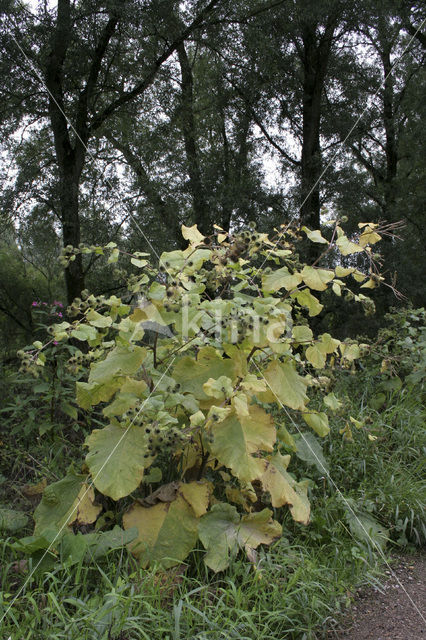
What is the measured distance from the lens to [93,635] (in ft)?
4.77

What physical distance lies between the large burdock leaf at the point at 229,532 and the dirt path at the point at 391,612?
1.30ft

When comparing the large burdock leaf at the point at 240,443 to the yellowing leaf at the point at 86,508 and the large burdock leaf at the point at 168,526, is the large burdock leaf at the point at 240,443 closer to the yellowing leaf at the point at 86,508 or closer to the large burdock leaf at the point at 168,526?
the large burdock leaf at the point at 168,526

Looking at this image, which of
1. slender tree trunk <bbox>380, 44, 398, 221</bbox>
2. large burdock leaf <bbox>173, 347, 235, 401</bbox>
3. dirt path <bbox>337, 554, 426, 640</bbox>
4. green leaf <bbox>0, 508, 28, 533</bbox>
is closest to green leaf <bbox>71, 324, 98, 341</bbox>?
large burdock leaf <bbox>173, 347, 235, 401</bbox>

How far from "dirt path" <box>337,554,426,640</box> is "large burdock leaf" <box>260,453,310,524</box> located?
0.37 meters

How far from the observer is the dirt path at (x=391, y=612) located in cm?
177

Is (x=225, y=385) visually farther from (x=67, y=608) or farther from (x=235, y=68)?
(x=235, y=68)

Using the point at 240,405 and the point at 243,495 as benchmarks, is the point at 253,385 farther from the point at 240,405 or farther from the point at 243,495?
the point at 243,495

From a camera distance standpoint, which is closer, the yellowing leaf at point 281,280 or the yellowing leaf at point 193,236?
the yellowing leaf at point 281,280

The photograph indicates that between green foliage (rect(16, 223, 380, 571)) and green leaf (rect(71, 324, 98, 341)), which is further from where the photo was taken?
green leaf (rect(71, 324, 98, 341))

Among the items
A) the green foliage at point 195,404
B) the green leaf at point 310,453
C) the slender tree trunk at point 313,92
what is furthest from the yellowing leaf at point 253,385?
the slender tree trunk at point 313,92

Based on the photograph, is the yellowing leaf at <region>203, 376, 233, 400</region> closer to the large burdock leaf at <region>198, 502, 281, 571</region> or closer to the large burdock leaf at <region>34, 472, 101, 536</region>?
the large burdock leaf at <region>198, 502, 281, 571</region>

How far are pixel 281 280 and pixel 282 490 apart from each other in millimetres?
834

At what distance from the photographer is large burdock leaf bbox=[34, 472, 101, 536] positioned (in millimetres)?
1929

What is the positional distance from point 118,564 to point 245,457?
66 centimetres
